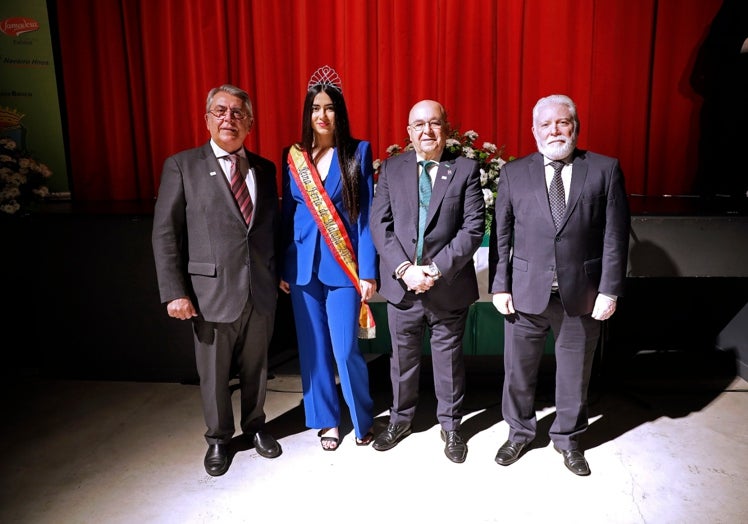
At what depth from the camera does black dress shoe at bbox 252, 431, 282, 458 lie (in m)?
2.25

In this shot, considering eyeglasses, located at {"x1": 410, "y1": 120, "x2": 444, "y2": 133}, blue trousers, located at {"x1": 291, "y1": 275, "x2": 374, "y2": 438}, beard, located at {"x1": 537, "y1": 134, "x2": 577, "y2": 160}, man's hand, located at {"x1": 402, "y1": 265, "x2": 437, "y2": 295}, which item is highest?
eyeglasses, located at {"x1": 410, "y1": 120, "x2": 444, "y2": 133}

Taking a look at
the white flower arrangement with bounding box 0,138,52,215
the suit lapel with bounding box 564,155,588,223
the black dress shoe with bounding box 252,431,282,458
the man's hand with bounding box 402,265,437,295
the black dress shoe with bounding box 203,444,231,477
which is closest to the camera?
the suit lapel with bounding box 564,155,588,223

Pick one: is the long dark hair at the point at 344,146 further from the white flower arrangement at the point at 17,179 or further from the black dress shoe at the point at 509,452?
the white flower arrangement at the point at 17,179

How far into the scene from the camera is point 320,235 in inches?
83.4

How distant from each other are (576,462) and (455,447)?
0.46 meters

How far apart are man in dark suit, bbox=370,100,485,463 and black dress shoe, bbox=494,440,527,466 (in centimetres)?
14

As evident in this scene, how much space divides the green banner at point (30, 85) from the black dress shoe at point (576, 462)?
11.0ft

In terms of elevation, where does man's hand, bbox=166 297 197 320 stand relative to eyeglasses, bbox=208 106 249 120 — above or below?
below

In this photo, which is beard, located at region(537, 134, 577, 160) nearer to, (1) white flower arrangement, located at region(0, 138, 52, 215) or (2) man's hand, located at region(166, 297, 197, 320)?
(2) man's hand, located at region(166, 297, 197, 320)

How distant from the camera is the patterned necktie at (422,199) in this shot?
205 cm

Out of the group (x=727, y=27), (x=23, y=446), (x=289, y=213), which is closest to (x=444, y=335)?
(x=289, y=213)

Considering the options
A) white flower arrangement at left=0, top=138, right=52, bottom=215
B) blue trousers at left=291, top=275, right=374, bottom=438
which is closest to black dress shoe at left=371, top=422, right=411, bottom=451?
blue trousers at left=291, top=275, right=374, bottom=438

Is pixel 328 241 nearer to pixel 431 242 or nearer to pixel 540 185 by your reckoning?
pixel 431 242

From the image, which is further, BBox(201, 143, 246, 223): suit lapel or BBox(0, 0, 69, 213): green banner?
BBox(0, 0, 69, 213): green banner
